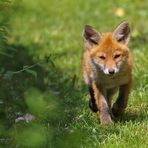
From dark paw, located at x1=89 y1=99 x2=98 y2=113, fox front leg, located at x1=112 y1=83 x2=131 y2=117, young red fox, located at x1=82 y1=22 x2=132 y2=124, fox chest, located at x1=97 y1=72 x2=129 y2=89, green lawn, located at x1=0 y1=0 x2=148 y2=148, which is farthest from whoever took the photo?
dark paw, located at x1=89 y1=99 x2=98 y2=113

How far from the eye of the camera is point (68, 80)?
931 cm

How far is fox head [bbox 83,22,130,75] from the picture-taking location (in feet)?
20.7

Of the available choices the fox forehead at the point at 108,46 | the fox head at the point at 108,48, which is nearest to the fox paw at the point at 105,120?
the fox head at the point at 108,48

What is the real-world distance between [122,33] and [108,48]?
1.06 feet

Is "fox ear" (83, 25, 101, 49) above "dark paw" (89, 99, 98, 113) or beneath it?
above

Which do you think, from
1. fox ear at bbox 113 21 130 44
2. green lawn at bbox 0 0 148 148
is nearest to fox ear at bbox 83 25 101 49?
fox ear at bbox 113 21 130 44

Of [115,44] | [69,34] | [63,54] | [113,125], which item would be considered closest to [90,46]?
[115,44]

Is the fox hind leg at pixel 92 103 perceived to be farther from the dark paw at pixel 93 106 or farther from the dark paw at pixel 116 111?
the dark paw at pixel 116 111

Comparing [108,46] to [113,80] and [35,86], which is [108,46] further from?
[35,86]

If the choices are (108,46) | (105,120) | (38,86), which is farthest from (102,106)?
(38,86)

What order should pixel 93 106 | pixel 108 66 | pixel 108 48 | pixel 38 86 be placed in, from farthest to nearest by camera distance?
pixel 38 86, pixel 93 106, pixel 108 48, pixel 108 66

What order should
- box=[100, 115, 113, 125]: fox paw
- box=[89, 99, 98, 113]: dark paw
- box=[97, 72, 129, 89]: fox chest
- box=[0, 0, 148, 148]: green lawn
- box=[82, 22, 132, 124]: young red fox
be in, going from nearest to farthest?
box=[0, 0, 148, 148]: green lawn, box=[100, 115, 113, 125]: fox paw, box=[82, 22, 132, 124]: young red fox, box=[97, 72, 129, 89]: fox chest, box=[89, 99, 98, 113]: dark paw

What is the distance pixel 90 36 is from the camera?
6.72 m

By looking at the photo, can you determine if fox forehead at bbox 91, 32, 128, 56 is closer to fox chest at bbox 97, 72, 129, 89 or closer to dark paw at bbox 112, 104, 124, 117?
fox chest at bbox 97, 72, 129, 89
